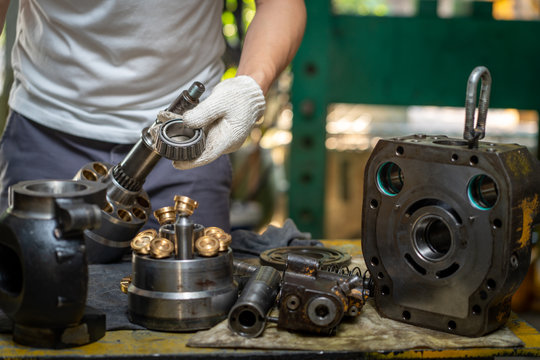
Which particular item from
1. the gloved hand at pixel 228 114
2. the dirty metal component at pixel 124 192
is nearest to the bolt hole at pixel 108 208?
the dirty metal component at pixel 124 192

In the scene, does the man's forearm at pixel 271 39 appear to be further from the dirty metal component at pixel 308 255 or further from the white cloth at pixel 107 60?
the dirty metal component at pixel 308 255

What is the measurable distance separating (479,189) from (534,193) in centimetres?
9

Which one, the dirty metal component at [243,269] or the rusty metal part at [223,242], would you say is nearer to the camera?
the rusty metal part at [223,242]

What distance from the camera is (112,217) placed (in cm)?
131

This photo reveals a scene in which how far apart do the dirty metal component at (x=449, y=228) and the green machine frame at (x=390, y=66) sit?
5.14 feet

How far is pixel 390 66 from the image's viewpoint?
2.66 m

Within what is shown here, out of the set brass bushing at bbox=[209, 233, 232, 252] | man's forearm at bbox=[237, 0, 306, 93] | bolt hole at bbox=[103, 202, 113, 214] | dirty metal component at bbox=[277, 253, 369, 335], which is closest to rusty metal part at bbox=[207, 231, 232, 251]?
brass bushing at bbox=[209, 233, 232, 252]

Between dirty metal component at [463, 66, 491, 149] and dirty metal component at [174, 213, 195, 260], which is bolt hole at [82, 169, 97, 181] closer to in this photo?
dirty metal component at [174, 213, 195, 260]

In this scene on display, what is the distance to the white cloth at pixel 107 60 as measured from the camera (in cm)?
148

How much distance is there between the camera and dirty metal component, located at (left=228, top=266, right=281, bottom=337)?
0.97 meters

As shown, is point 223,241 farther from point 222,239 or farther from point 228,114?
point 228,114

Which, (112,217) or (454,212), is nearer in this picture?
(454,212)

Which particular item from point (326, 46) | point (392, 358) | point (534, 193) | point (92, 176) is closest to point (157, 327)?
point (392, 358)

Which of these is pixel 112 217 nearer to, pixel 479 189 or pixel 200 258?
pixel 200 258
